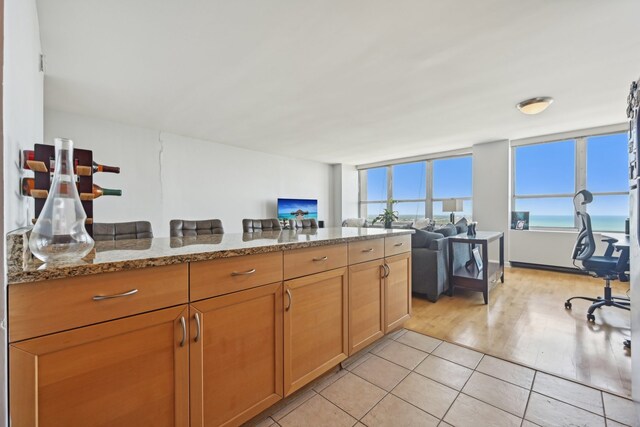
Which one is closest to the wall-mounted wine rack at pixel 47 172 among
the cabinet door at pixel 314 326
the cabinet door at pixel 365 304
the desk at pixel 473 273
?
the cabinet door at pixel 314 326

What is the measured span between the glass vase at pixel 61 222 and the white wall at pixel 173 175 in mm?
3926

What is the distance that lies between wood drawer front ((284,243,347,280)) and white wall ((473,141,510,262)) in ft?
15.9

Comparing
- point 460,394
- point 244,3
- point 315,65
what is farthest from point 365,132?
point 460,394

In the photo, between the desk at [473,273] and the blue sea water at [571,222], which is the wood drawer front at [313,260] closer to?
the desk at [473,273]

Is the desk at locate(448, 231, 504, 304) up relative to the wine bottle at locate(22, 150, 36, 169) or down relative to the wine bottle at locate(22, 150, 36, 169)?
down

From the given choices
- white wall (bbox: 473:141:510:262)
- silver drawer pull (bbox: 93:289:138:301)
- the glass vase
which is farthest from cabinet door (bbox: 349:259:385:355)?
white wall (bbox: 473:141:510:262)

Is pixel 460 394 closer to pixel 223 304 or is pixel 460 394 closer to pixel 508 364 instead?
pixel 508 364

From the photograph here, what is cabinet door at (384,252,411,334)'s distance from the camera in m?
2.07

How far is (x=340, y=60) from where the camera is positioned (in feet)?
7.93

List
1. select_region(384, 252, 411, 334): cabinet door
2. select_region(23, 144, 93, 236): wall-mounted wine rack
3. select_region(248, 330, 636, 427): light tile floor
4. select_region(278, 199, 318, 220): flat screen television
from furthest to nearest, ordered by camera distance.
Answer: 1. select_region(278, 199, 318, 220): flat screen television
2. select_region(384, 252, 411, 334): cabinet door
3. select_region(248, 330, 636, 427): light tile floor
4. select_region(23, 144, 93, 236): wall-mounted wine rack

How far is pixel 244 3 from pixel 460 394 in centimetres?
276

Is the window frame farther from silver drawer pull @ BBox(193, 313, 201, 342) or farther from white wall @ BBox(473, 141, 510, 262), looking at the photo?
silver drawer pull @ BBox(193, 313, 201, 342)

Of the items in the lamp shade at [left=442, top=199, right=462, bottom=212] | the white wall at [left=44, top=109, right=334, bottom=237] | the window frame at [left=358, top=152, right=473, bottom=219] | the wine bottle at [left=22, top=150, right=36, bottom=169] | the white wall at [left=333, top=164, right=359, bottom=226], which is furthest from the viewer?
the white wall at [left=333, top=164, right=359, bottom=226]

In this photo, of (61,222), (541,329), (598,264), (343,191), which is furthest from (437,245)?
(343,191)
